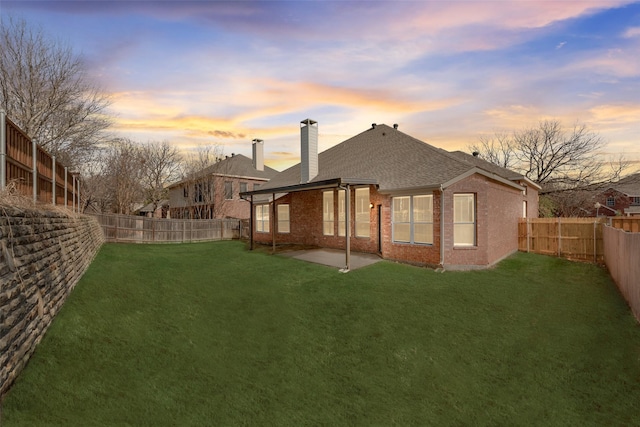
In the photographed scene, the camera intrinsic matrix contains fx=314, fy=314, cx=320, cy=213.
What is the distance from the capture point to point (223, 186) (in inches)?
1259

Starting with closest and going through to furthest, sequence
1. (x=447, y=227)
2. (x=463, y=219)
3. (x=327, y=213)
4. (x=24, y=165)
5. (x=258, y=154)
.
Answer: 1. (x=24, y=165)
2. (x=447, y=227)
3. (x=463, y=219)
4. (x=327, y=213)
5. (x=258, y=154)

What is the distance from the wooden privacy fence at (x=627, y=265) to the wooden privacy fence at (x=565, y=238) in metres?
3.56

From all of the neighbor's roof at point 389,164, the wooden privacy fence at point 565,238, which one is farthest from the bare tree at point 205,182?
the wooden privacy fence at point 565,238

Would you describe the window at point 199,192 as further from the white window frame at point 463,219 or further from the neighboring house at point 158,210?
the white window frame at point 463,219

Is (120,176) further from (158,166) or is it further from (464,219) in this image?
(464,219)

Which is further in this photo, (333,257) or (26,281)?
(333,257)

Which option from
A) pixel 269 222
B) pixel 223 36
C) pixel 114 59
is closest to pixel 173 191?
pixel 269 222

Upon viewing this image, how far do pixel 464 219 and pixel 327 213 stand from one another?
6854 mm

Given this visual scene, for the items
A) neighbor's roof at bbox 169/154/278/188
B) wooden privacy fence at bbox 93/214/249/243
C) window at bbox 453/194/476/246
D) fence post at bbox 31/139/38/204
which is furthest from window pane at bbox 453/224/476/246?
neighbor's roof at bbox 169/154/278/188

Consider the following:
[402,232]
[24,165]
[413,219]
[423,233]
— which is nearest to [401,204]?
[413,219]

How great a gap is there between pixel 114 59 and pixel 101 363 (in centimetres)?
1290

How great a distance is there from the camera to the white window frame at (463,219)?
12602mm

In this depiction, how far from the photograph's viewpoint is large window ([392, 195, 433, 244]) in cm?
1276

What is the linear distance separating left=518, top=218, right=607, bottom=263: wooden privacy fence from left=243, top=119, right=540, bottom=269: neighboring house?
720mm
